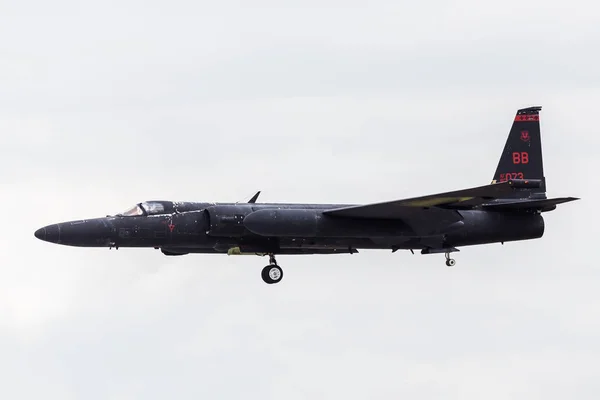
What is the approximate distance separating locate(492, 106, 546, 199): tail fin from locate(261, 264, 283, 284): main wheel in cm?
736

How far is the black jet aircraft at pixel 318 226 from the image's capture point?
35844 mm

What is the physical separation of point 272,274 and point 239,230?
175 centimetres

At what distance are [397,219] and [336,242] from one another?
175 cm

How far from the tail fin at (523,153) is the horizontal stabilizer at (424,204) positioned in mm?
3110

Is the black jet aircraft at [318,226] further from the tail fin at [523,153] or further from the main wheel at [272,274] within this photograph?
the tail fin at [523,153]

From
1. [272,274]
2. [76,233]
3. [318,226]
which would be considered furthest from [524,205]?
[76,233]

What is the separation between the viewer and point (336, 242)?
37.3m

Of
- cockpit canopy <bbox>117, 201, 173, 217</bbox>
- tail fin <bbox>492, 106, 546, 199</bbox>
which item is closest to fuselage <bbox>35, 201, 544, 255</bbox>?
cockpit canopy <bbox>117, 201, 173, 217</bbox>

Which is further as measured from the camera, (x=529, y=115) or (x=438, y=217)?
(x=529, y=115)

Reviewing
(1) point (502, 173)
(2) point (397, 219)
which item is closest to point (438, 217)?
(2) point (397, 219)

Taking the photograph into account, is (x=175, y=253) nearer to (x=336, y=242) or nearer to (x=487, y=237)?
(x=336, y=242)

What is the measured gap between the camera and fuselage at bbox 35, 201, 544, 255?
118 ft

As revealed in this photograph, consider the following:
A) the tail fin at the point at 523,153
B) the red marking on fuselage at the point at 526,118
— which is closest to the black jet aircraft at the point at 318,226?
the tail fin at the point at 523,153

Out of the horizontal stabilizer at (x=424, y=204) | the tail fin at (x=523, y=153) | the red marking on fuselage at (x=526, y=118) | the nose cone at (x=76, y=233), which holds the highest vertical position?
the red marking on fuselage at (x=526, y=118)
